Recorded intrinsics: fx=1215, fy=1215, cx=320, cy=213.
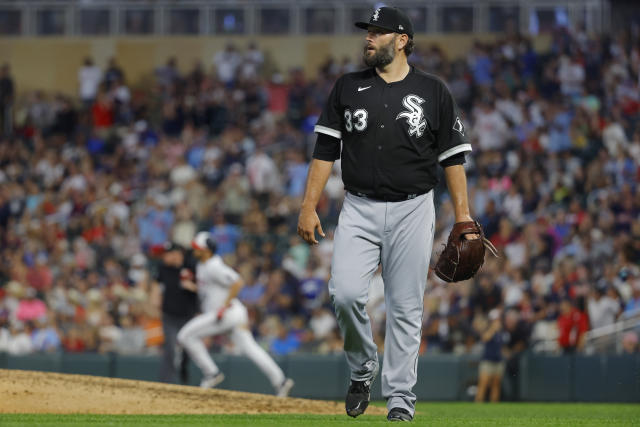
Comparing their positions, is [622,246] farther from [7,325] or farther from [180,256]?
[7,325]

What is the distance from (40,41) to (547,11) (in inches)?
406

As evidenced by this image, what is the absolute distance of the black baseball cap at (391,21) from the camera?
697cm

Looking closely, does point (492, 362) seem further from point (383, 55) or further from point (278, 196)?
point (383, 55)

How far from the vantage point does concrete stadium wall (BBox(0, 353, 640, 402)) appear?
14945 mm

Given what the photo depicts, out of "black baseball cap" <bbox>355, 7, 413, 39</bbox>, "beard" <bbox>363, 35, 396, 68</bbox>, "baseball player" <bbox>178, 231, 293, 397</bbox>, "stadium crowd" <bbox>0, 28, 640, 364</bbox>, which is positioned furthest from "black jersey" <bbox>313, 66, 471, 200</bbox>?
"stadium crowd" <bbox>0, 28, 640, 364</bbox>

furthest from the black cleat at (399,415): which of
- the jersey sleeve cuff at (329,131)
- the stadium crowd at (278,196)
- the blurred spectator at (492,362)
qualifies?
the blurred spectator at (492,362)

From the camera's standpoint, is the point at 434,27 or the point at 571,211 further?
the point at 434,27

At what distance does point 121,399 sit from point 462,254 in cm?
327

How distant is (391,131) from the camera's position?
22.7ft

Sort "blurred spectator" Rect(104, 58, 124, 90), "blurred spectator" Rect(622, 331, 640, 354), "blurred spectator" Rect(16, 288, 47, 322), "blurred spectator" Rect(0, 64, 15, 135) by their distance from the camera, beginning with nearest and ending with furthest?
"blurred spectator" Rect(622, 331, 640, 354) < "blurred spectator" Rect(16, 288, 47, 322) < "blurred spectator" Rect(104, 58, 124, 90) < "blurred spectator" Rect(0, 64, 15, 135)

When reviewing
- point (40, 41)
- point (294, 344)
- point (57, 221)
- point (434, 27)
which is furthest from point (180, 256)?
point (40, 41)

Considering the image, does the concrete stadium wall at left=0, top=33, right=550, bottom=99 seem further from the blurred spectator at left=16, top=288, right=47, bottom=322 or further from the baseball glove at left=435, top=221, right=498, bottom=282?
the baseball glove at left=435, top=221, right=498, bottom=282

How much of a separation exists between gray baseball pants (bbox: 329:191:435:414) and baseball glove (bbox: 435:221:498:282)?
170 mm

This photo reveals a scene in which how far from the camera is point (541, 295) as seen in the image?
51.7 feet
